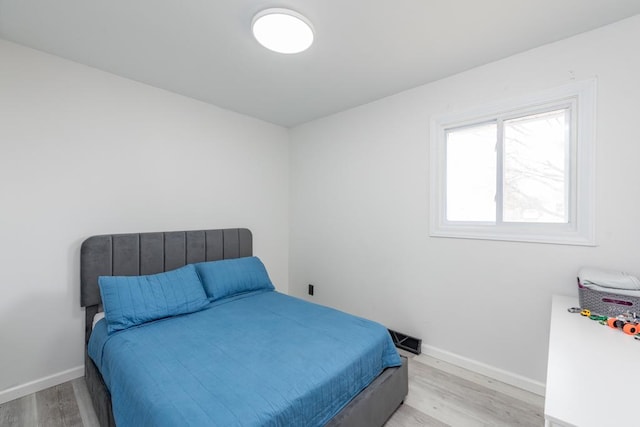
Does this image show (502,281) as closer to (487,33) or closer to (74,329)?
(487,33)

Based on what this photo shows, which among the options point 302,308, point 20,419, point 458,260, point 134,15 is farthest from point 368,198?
point 20,419

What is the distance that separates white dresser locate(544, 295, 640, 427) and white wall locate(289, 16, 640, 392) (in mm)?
637

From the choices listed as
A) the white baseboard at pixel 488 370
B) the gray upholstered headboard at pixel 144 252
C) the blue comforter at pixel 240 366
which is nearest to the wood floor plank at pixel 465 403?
the white baseboard at pixel 488 370

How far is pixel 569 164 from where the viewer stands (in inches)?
75.4

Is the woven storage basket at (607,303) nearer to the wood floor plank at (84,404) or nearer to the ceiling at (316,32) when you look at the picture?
the ceiling at (316,32)

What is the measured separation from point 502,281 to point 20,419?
3446 millimetres

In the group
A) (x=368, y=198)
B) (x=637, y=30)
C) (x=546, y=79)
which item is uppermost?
(x=637, y=30)

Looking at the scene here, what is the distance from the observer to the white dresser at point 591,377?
2.53ft

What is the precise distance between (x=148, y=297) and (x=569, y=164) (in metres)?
3.20

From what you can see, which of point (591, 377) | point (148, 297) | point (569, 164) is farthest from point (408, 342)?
point (148, 297)

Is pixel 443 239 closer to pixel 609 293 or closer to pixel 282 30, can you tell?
pixel 609 293

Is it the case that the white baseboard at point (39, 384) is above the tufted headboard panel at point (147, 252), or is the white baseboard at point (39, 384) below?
below

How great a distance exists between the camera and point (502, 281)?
6.93 ft

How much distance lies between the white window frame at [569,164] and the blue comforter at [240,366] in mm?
1186
